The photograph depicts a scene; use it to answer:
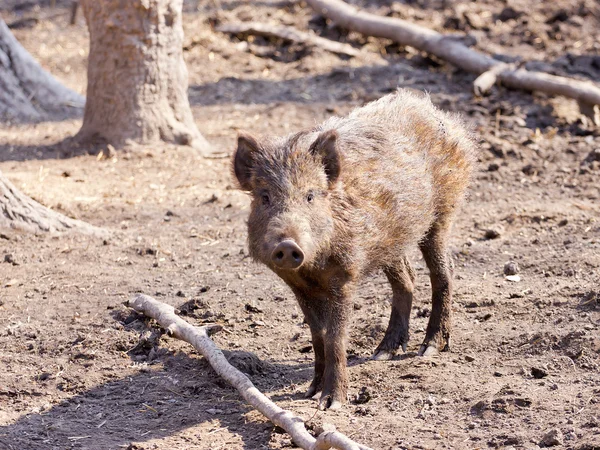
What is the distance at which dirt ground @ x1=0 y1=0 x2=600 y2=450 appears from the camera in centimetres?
493

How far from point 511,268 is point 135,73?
471cm

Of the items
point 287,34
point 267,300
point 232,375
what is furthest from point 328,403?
point 287,34

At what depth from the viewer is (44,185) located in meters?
8.73

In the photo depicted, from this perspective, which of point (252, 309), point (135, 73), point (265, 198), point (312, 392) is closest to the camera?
point (265, 198)

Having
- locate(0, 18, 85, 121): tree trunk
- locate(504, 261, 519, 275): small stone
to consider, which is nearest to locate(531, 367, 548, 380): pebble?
locate(504, 261, 519, 275): small stone

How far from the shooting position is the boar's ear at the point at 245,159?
5.12 metres

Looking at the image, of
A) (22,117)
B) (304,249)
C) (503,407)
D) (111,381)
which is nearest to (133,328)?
(111,381)

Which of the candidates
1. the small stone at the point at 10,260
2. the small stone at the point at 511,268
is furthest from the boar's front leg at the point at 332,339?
the small stone at the point at 10,260

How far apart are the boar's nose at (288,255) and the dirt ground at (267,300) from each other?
92 cm

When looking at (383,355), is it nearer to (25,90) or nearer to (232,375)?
(232,375)

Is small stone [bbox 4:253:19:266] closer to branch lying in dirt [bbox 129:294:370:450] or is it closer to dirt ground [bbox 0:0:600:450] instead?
dirt ground [bbox 0:0:600:450]

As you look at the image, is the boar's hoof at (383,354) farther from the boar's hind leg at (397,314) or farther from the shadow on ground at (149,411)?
the shadow on ground at (149,411)

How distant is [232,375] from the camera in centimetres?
Answer: 519

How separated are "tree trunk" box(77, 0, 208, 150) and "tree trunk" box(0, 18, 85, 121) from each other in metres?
1.56
